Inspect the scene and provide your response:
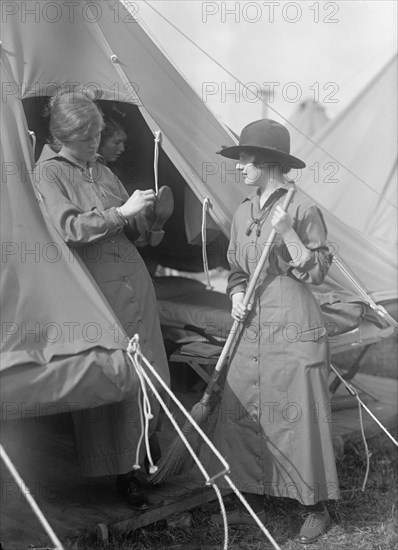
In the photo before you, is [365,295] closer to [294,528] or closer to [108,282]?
[294,528]

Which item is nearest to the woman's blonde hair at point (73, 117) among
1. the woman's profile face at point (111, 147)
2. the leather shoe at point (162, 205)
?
the leather shoe at point (162, 205)

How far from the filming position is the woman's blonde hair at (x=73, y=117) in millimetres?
3037

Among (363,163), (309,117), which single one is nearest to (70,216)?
(363,163)

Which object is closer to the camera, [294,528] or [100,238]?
[100,238]

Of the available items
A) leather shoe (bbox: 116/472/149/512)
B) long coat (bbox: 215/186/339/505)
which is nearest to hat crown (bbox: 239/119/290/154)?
long coat (bbox: 215/186/339/505)

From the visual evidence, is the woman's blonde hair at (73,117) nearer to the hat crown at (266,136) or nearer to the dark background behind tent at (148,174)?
the dark background behind tent at (148,174)

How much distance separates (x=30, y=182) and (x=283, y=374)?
1340 mm

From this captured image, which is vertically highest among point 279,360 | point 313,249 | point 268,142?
point 268,142

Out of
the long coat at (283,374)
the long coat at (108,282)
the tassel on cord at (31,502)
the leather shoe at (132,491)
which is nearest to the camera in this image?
the tassel on cord at (31,502)

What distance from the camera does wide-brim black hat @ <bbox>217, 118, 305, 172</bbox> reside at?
3155 millimetres

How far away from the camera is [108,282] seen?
3.16m

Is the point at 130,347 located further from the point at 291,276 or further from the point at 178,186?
the point at 178,186

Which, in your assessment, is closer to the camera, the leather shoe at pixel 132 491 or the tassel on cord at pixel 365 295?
the leather shoe at pixel 132 491

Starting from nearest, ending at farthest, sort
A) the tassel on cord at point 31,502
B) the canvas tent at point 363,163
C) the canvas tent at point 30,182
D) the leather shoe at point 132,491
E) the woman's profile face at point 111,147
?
the tassel on cord at point 31,502
the canvas tent at point 30,182
the leather shoe at point 132,491
the woman's profile face at point 111,147
the canvas tent at point 363,163
